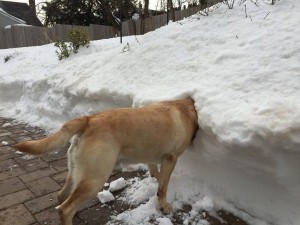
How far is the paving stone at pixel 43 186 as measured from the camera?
3615 millimetres

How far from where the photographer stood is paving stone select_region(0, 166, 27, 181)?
13.3 feet

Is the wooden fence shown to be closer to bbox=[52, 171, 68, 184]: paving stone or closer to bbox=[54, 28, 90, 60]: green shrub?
bbox=[54, 28, 90, 60]: green shrub

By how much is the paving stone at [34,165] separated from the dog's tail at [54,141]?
5.98ft

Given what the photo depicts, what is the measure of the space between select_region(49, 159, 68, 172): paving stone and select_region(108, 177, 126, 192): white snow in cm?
93

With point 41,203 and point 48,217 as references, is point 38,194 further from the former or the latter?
point 48,217

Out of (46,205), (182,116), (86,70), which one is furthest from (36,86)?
(182,116)

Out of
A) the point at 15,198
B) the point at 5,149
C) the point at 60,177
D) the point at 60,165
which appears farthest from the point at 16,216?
the point at 5,149

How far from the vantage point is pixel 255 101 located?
2.98 m

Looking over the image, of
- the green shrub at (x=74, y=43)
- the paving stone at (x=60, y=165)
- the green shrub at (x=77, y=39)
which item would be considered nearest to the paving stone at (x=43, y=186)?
the paving stone at (x=60, y=165)

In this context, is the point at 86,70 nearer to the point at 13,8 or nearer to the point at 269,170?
the point at 269,170

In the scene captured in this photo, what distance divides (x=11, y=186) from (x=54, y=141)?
63.1 inches

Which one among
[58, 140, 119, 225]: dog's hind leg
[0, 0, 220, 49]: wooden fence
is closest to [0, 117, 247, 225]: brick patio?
[58, 140, 119, 225]: dog's hind leg

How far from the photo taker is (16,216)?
3152mm

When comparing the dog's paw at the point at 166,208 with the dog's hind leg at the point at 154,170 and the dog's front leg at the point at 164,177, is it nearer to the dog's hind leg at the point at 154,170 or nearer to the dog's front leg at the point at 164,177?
the dog's front leg at the point at 164,177
